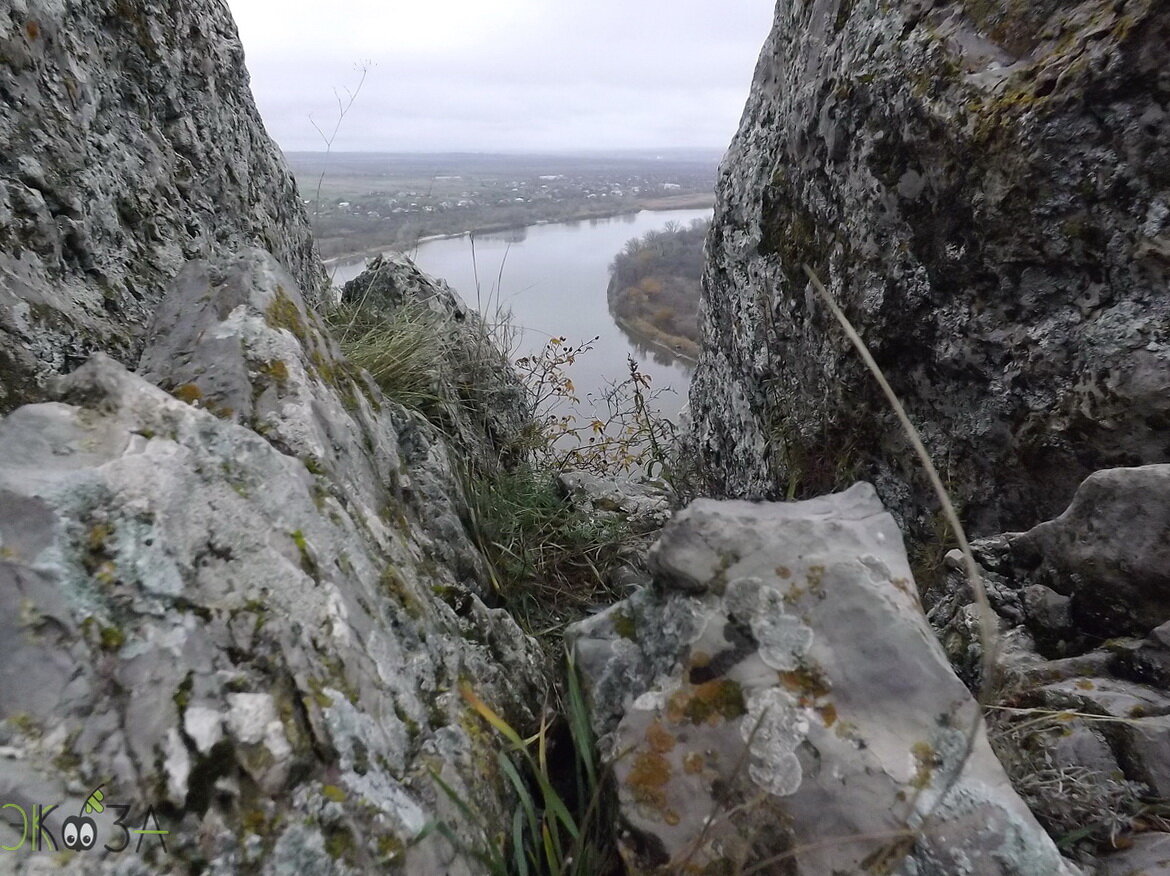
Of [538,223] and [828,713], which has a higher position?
[538,223]

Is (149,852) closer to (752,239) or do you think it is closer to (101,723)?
(101,723)

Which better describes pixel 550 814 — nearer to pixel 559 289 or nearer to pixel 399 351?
pixel 399 351

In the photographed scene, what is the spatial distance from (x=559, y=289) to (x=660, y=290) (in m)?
3.96

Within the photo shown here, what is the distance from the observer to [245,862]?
1073 mm

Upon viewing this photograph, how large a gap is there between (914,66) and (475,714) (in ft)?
8.23

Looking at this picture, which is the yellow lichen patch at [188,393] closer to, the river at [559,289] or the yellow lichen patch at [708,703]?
the yellow lichen patch at [708,703]

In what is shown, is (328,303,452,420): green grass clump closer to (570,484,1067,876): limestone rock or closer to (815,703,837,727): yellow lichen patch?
(570,484,1067,876): limestone rock

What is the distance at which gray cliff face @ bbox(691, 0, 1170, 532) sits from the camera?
197 centimetres

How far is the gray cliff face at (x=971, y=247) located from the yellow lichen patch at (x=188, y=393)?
223cm

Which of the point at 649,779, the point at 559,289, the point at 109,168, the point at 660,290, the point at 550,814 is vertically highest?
the point at 109,168

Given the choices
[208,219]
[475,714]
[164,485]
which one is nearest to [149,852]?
[164,485]

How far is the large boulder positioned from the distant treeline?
12749mm

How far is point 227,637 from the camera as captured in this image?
4.11 ft

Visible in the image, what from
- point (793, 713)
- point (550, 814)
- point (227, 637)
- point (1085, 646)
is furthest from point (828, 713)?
point (227, 637)
